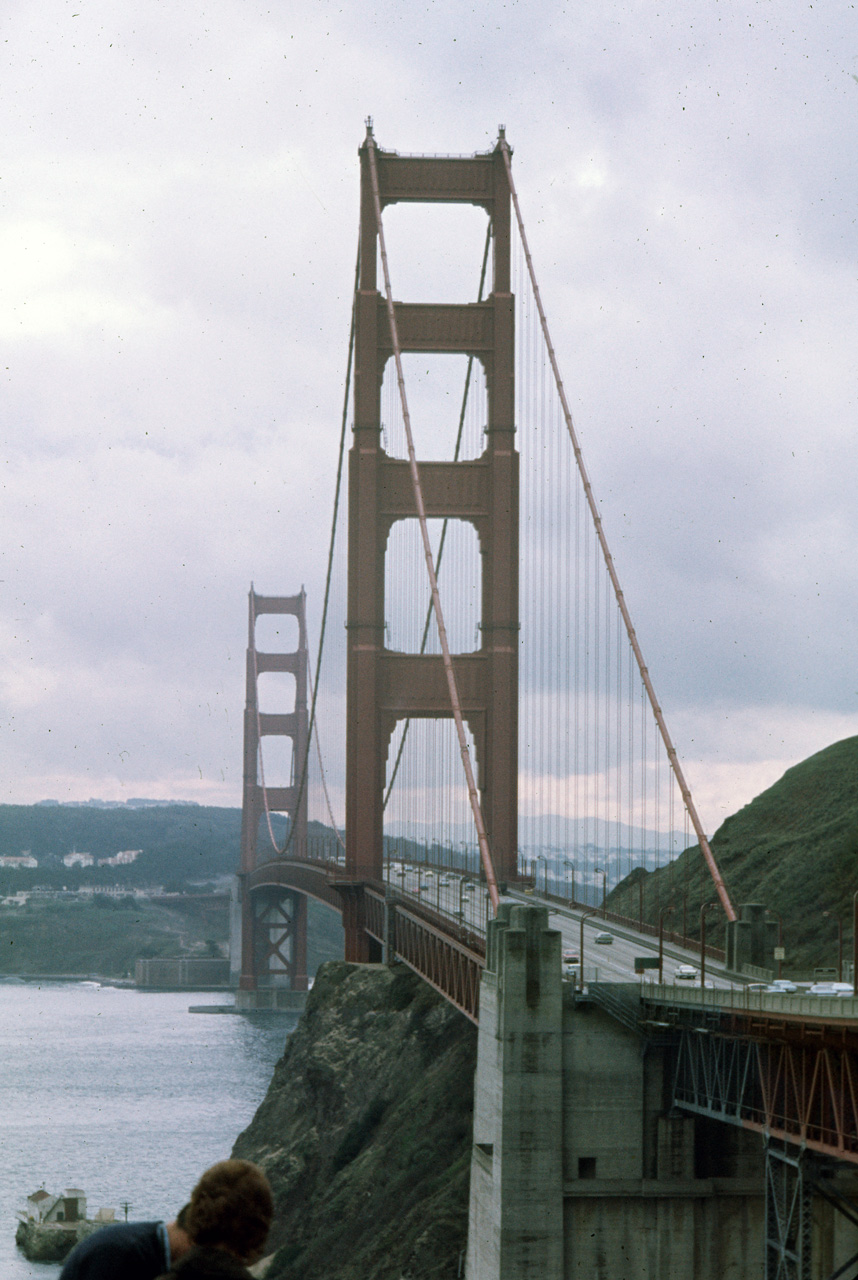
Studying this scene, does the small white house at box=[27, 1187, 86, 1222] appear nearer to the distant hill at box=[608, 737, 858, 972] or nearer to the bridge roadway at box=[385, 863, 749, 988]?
the bridge roadway at box=[385, 863, 749, 988]

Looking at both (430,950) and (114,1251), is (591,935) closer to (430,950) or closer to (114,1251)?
(430,950)

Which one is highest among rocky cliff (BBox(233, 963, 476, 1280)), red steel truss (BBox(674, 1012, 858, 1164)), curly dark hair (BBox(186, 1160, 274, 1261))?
curly dark hair (BBox(186, 1160, 274, 1261))

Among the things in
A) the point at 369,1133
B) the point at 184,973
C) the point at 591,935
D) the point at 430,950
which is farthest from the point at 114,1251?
the point at 184,973

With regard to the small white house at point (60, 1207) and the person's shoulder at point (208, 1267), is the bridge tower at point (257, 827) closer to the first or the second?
the small white house at point (60, 1207)

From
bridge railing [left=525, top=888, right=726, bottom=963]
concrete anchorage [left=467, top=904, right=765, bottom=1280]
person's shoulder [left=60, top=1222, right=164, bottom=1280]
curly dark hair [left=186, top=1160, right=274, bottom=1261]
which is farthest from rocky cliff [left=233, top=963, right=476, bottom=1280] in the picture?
curly dark hair [left=186, top=1160, right=274, bottom=1261]

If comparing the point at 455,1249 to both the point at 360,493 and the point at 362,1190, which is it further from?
the point at 360,493

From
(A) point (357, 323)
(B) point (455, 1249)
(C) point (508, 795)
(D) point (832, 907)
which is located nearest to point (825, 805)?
(D) point (832, 907)
